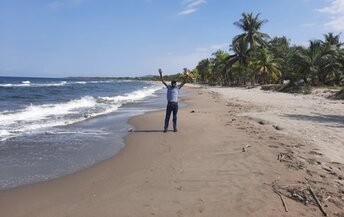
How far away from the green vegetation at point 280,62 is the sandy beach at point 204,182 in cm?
2678

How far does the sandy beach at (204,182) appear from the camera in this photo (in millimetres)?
4816

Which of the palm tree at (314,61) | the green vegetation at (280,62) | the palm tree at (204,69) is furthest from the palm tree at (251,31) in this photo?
the palm tree at (204,69)

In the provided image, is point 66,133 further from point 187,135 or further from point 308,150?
point 308,150

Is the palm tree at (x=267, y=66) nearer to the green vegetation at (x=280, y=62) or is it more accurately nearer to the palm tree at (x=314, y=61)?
the green vegetation at (x=280, y=62)

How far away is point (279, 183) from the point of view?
18.6ft

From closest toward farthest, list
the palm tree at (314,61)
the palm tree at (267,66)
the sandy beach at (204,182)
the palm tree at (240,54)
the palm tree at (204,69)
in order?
the sandy beach at (204,182) < the palm tree at (314,61) < the palm tree at (267,66) < the palm tree at (240,54) < the palm tree at (204,69)

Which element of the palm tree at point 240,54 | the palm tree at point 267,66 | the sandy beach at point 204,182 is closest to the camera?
the sandy beach at point 204,182

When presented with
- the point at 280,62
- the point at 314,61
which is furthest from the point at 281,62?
the point at 314,61

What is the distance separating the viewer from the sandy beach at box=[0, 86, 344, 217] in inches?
190

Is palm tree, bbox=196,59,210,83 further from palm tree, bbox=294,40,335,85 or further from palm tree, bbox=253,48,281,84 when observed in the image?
palm tree, bbox=294,40,335,85

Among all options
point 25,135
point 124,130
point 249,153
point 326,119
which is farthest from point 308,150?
point 25,135

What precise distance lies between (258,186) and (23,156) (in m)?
5.31

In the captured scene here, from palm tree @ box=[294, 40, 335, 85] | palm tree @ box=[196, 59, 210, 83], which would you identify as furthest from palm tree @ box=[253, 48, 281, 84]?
palm tree @ box=[196, 59, 210, 83]

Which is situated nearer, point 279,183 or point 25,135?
point 279,183
